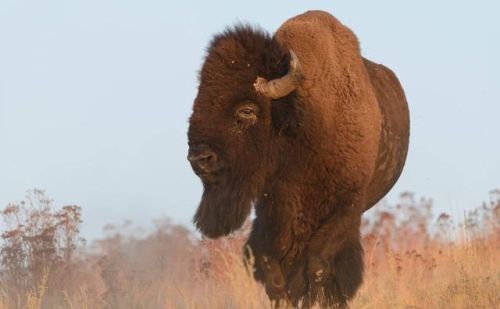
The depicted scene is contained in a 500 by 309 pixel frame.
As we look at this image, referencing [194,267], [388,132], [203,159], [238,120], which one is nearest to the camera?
[203,159]

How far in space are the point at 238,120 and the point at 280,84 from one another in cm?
45

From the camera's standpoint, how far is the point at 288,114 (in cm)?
789

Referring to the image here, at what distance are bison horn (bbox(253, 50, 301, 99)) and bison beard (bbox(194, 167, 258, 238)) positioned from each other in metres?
0.68

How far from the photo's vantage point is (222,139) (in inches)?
293

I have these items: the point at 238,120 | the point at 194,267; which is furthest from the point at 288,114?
the point at 194,267

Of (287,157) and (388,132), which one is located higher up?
(388,132)

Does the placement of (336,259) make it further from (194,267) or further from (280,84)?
(194,267)

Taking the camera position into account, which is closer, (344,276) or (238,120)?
(238,120)

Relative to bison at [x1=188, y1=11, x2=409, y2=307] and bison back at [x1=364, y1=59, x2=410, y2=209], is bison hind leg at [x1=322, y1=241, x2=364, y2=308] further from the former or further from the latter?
bison back at [x1=364, y1=59, x2=410, y2=209]

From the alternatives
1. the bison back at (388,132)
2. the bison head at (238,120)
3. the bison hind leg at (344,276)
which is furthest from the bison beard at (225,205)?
the bison back at (388,132)

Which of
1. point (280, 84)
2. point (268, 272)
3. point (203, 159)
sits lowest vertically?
point (268, 272)

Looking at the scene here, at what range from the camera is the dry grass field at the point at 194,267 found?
27.5 ft

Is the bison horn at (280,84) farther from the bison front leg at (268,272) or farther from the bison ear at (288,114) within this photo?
the bison front leg at (268,272)

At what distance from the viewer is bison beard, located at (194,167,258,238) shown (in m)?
7.76
